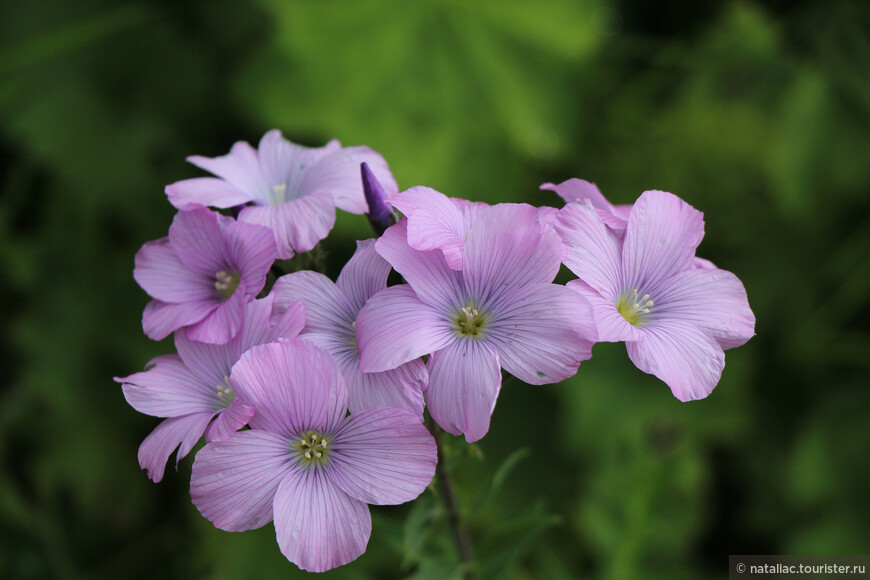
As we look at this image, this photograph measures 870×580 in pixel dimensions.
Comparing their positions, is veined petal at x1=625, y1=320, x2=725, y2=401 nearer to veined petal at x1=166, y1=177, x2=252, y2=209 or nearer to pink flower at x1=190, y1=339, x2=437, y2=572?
pink flower at x1=190, y1=339, x2=437, y2=572

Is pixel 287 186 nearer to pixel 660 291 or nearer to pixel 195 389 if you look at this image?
pixel 195 389

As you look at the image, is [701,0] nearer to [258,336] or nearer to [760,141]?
[760,141]

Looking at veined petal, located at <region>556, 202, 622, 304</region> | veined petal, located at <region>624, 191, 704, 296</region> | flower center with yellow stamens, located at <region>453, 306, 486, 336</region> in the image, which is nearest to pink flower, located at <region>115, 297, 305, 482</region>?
flower center with yellow stamens, located at <region>453, 306, 486, 336</region>

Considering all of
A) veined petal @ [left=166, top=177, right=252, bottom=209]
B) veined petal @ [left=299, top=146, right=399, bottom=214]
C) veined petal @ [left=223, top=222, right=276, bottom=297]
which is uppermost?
veined petal @ [left=166, top=177, right=252, bottom=209]

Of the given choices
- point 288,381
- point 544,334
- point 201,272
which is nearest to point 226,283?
point 201,272

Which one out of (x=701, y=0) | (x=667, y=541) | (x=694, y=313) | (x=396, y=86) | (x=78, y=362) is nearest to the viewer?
(x=694, y=313)

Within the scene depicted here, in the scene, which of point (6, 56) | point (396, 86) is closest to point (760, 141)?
point (396, 86)
